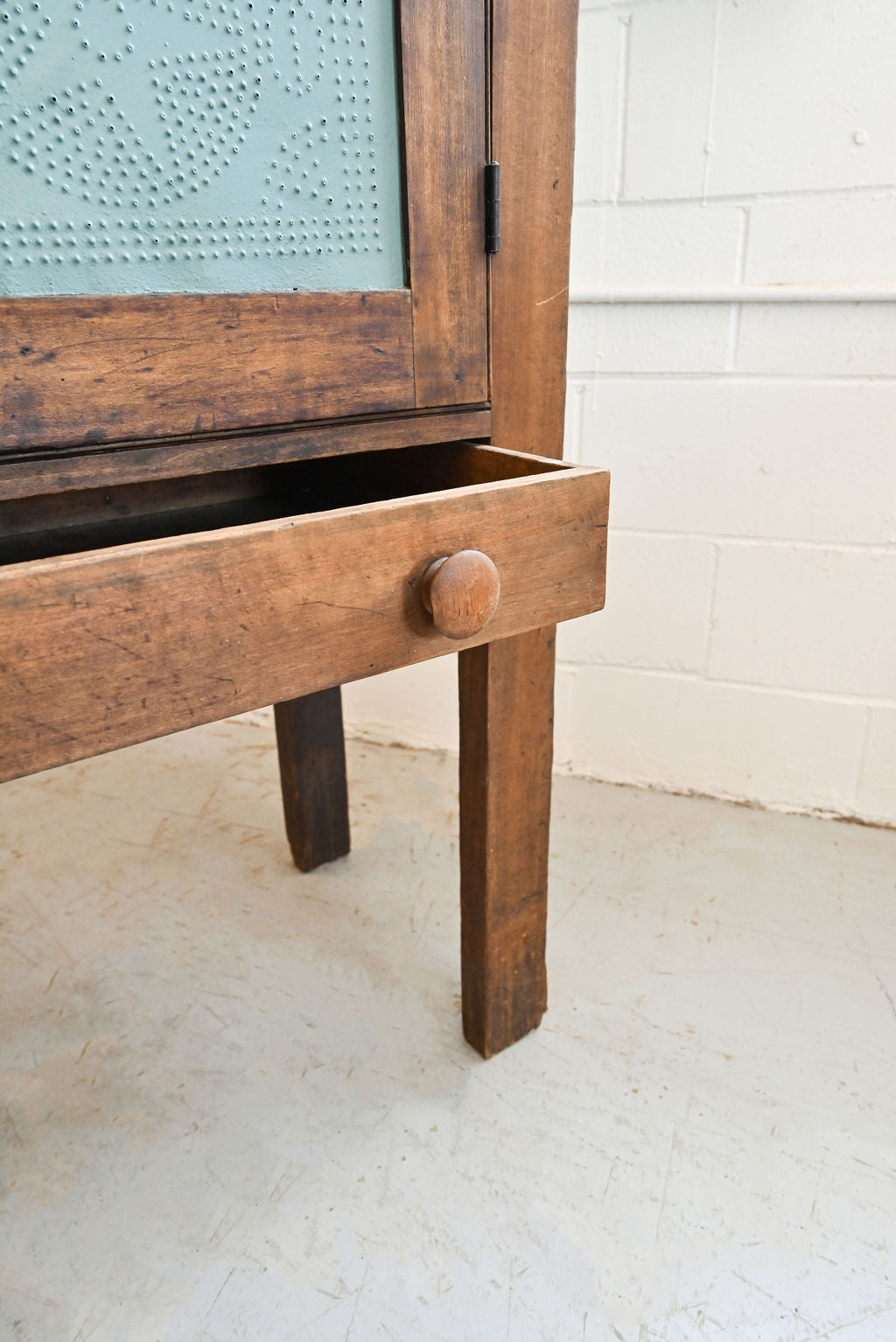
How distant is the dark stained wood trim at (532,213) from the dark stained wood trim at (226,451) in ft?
0.16

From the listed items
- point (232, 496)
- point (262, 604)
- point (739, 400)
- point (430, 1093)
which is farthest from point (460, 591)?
point (739, 400)

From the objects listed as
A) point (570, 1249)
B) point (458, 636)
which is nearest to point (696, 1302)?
point (570, 1249)

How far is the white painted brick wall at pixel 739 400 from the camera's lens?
119 cm

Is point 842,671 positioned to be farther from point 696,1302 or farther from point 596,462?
point 696,1302

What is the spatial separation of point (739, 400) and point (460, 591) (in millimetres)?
896

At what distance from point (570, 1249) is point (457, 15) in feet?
3.11

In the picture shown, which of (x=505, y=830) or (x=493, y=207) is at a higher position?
(x=493, y=207)

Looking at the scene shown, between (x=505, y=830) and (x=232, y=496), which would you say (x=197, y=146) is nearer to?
(x=232, y=496)

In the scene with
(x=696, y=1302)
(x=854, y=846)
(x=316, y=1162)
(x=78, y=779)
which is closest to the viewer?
(x=696, y=1302)

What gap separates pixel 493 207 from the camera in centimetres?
71

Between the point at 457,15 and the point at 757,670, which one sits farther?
the point at 757,670

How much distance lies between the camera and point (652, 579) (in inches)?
57.1

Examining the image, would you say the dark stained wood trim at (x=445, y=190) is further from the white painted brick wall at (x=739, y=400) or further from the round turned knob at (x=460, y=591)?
the white painted brick wall at (x=739, y=400)

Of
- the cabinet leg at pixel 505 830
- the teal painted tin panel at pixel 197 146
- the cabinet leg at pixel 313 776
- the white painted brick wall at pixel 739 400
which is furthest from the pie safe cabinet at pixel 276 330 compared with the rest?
the white painted brick wall at pixel 739 400
